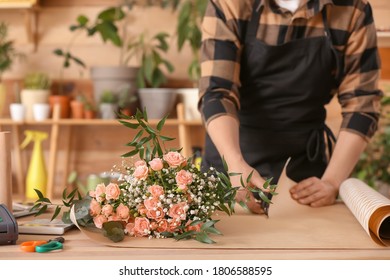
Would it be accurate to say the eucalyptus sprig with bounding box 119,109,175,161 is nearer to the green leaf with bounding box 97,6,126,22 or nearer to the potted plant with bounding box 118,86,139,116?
the potted plant with bounding box 118,86,139,116

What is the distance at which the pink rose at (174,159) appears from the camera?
129 centimetres

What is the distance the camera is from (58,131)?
379cm

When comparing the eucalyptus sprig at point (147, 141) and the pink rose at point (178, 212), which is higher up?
the eucalyptus sprig at point (147, 141)

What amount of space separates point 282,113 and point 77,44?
2134 mm

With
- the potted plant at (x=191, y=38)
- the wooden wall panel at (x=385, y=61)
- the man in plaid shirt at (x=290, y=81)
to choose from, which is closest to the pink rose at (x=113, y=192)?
the man in plaid shirt at (x=290, y=81)

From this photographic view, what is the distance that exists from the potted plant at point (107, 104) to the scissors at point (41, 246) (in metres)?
2.44

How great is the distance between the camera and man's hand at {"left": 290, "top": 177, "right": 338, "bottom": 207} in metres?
1.70

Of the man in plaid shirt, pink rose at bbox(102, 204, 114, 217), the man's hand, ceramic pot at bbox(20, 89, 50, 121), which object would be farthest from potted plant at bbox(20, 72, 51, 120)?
pink rose at bbox(102, 204, 114, 217)

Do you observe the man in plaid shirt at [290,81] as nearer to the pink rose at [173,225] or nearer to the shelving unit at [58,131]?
the pink rose at [173,225]

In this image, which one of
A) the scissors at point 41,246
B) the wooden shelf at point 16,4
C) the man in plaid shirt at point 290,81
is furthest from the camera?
the wooden shelf at point 16,4

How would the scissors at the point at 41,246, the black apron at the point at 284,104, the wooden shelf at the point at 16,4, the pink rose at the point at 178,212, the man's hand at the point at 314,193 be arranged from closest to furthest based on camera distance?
the scissors at the point at 41,246
the pink rose at the point at 178,212
the man's hand at the point at 314,193
the black apron at the point at 284,104
the wooden shelf at the point at 16,4

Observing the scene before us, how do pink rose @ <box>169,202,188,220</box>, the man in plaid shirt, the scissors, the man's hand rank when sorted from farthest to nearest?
the man in plaid shirt, the man's hand, pink rose @ <box>169,202,188,220</box>, the scissors

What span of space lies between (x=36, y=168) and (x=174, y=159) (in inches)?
102

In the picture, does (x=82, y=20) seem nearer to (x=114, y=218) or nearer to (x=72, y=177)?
(x=72, y=177)
